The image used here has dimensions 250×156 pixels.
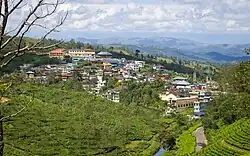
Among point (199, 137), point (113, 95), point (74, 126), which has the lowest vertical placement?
point (113, 95)

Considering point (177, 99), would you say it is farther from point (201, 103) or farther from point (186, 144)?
point (186, 144)

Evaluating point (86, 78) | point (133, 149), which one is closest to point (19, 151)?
point (133, 149)

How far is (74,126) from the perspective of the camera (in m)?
36.2

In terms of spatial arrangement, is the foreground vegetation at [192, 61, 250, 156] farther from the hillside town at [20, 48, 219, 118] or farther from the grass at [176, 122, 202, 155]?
the hillside town at [20, 48, 219, 118]

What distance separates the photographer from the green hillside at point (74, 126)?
99.5ft

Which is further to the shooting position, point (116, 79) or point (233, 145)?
point (116, 79)

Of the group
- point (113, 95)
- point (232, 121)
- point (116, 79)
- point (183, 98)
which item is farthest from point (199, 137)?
point (116, 79)

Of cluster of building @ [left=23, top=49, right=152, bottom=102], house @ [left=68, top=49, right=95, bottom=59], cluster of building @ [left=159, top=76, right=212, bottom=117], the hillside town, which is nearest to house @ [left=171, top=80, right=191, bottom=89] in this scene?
the hillside town

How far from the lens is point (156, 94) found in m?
57.4

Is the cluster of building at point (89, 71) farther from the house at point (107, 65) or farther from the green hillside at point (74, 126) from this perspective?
the green hillside at point (74, 126)

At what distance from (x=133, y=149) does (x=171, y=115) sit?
15.2m

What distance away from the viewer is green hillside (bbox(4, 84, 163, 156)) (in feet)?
99.5

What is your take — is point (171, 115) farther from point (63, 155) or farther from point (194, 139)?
point (63, 155)

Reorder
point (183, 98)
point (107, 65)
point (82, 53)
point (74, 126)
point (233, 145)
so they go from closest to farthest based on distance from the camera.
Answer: point (233, 145)
point (74, 126)
point (183, 98)
point (107, 65)
point (82, 53)
